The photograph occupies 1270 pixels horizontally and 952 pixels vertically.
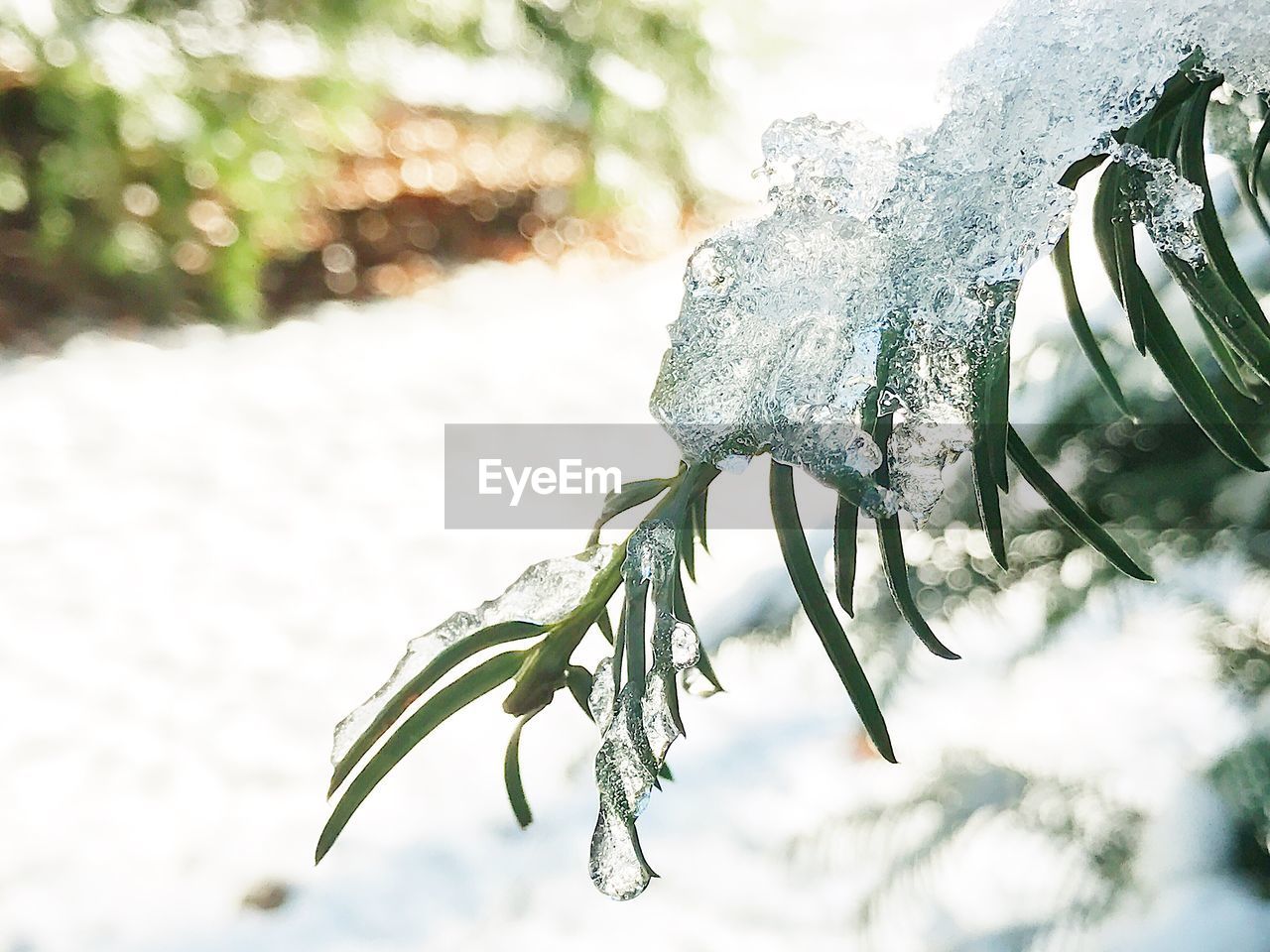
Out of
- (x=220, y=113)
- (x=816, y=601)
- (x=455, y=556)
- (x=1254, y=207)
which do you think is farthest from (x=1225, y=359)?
(x=220, y=113)

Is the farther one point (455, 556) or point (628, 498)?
point (455, 556)

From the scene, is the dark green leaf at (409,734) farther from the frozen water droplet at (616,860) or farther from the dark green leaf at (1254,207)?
the dark green leaf at (1254,207)

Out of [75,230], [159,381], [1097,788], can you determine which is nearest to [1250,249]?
[1097,788]

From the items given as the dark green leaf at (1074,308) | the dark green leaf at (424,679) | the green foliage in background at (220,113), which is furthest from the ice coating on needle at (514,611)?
the green foliage in background at (220,113)

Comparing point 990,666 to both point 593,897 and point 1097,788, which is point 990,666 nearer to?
point 1097,788

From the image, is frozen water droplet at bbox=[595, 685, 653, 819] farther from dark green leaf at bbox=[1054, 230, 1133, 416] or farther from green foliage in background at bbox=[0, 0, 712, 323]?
green foliage in background at bbox=[0, 0, 712, 323]

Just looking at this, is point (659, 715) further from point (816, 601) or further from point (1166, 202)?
point (1166, 202)
